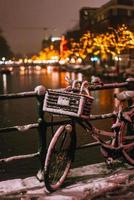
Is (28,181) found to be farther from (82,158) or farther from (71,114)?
(82,158)

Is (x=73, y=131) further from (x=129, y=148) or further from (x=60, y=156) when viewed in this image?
(x=129, y=148)

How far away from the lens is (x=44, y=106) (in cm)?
515

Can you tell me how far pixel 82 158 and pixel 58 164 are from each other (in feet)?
8.16

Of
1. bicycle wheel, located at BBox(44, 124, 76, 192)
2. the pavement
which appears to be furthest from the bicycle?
the pavement

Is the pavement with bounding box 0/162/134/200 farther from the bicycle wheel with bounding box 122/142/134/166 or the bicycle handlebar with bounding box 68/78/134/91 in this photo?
the bicycle handlebar with bounding box 68/78/134/91

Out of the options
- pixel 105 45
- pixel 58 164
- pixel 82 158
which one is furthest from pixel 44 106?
pixel 105 45

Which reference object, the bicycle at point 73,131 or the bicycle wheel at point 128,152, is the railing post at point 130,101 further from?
the bicycle wheel at point 128,152

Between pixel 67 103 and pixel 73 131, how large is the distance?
1.84 feet

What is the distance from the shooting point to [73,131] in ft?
17.9

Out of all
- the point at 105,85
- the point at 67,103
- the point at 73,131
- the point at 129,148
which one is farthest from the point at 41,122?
the point at 129,148

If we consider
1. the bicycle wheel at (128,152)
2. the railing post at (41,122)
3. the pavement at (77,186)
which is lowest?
the pavement at (77,186)

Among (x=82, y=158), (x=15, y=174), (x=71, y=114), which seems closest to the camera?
(x=71, y=114)

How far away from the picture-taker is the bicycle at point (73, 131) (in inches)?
198

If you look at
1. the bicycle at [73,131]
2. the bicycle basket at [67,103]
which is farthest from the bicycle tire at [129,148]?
the bicycle basket at [67,103]
